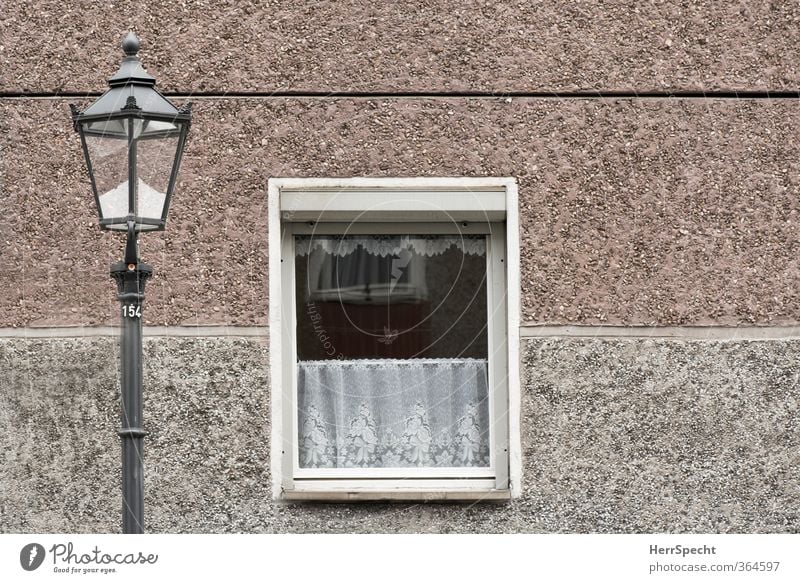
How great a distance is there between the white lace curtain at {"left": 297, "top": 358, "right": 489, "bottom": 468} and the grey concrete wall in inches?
10.5

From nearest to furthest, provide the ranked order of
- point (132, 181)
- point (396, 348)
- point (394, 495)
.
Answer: point (132, 181) < point (394, 495) < point (396, 348)

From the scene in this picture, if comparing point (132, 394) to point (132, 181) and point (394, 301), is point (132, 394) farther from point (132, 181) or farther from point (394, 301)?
point (394, 301)

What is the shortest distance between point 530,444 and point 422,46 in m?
2.00

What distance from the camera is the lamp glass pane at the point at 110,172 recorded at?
4.85m

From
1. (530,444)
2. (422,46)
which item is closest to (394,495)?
(530,444)

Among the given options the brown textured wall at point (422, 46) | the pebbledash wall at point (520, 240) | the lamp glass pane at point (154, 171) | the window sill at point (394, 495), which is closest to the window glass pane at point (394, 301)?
the pebbledash wall at point (520, 240)

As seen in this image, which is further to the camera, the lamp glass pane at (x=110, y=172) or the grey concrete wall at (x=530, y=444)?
the grey concrete wall at (x=530, y=444)

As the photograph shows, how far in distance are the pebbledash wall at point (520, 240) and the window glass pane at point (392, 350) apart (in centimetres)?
28

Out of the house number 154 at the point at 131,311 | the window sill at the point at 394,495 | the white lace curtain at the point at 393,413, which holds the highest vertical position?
the house number 154 at the point at 131,311

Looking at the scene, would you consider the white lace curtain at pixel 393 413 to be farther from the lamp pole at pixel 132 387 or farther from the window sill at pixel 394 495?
the lamp pole at pixel 132 387

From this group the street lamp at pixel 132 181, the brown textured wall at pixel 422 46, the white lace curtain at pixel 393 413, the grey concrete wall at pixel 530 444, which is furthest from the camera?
the white lace curtain at pixel 393 413

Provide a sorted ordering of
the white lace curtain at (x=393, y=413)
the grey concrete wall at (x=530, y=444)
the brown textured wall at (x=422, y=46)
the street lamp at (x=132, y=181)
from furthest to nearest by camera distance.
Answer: the white lace curtain at (x=393, y=413), the brown textured wall at (x=422, y=46), the grey concrete wall at (x=530, y=444), the street lamp at (x=132, y=181)

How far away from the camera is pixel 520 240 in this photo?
637 cm
